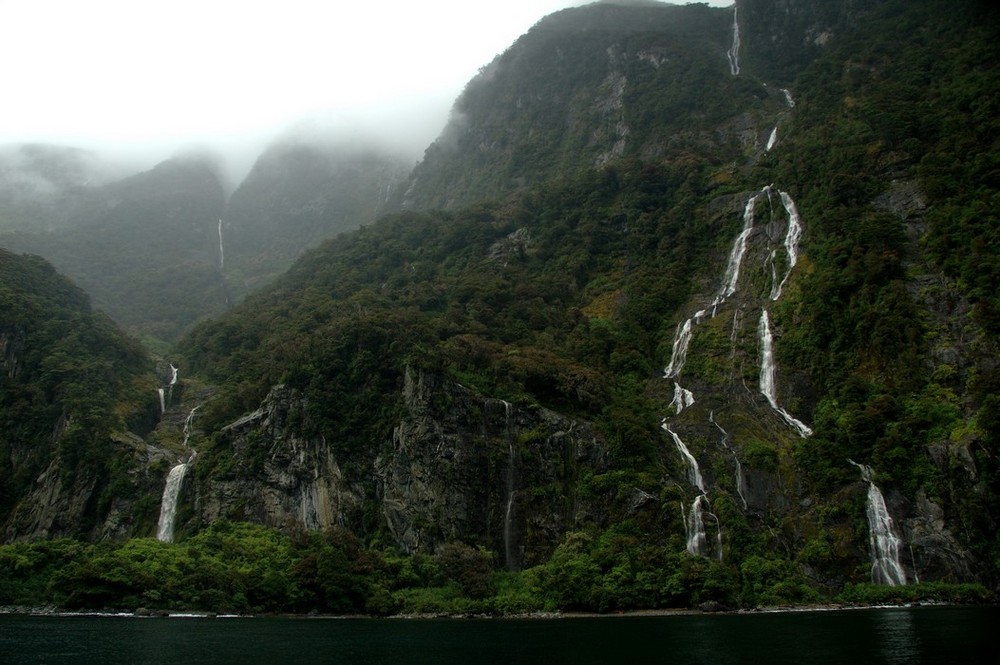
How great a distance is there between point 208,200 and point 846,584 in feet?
576

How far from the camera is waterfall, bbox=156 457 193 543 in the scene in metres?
55.4

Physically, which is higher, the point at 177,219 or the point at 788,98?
the point at 177,219

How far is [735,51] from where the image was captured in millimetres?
130125

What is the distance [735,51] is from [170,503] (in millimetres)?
118936

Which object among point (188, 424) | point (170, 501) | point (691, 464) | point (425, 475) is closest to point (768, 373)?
point (691, 464)

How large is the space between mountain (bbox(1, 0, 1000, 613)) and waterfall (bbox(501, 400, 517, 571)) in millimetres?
204

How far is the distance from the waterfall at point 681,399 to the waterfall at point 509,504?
13255 millimetres

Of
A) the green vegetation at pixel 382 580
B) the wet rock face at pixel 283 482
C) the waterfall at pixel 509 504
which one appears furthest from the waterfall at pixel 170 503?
the waterfall at pixel 509 504

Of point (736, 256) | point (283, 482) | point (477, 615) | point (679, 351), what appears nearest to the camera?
point (477, 615)

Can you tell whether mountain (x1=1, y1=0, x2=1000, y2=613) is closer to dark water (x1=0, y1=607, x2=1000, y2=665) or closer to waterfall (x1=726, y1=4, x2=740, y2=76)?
dark water (x1=0, y1=607, x2=1000, y2=665)

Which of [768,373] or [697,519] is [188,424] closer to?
[697,519]

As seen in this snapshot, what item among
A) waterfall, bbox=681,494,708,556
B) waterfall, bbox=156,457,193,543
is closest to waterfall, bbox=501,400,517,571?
waterfall, bbox=681,494,708,556

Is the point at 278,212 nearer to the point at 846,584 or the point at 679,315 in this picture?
the point at 679,315

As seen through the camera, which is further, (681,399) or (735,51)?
(735,51)
